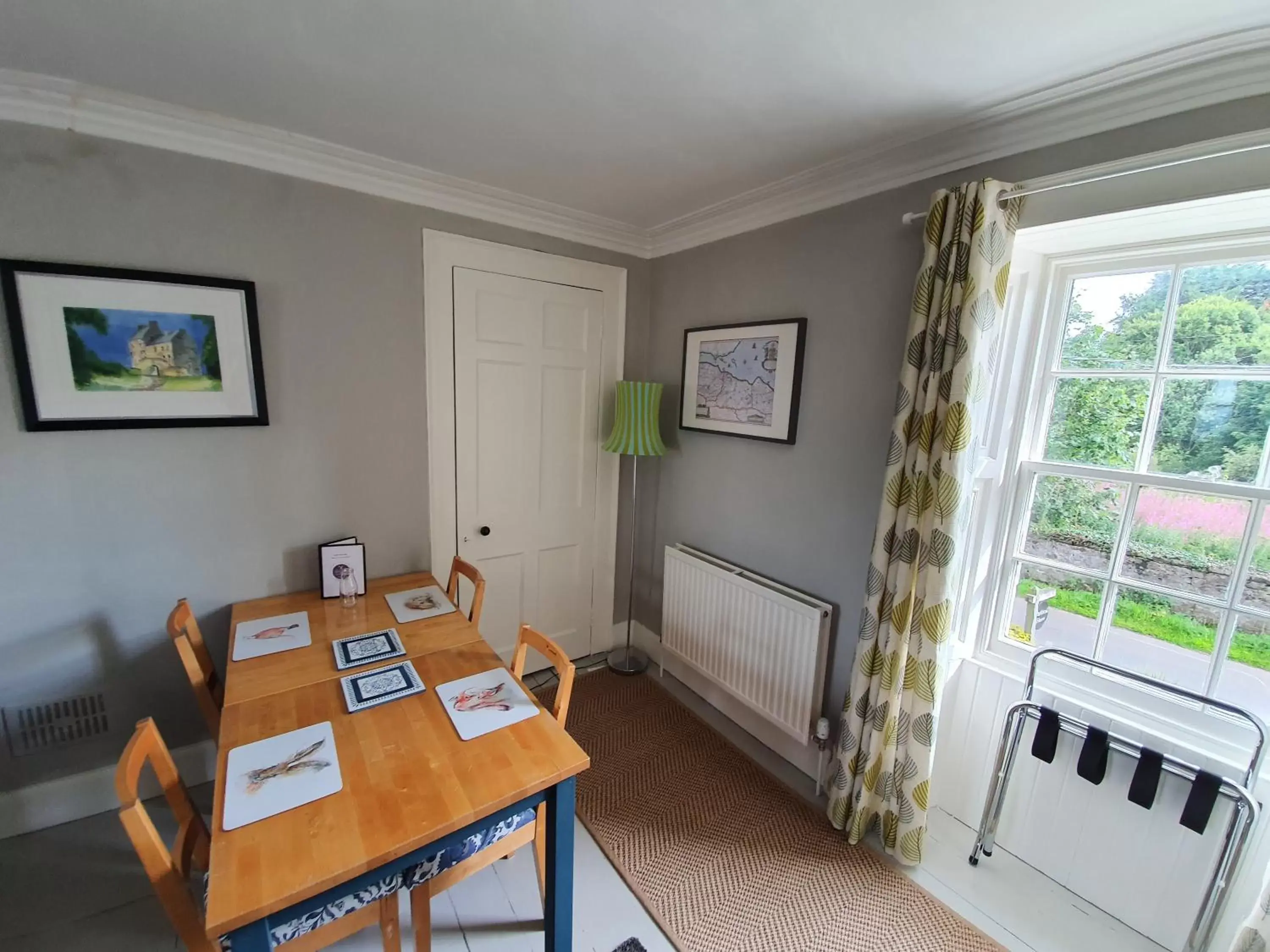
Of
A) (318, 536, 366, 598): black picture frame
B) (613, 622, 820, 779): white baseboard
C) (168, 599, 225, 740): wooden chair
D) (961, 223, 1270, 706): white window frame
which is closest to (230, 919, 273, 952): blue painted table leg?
(168, 599, 225, 740): wooden chair

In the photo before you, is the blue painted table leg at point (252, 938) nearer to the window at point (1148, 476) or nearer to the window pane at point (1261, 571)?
the window at point (1148, 476)

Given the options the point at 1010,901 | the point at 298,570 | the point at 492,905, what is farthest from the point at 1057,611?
the point at 298,570

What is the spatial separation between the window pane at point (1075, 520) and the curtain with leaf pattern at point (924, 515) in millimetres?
414

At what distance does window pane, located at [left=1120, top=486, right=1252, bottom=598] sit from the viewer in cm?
139

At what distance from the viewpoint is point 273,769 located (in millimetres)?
1124

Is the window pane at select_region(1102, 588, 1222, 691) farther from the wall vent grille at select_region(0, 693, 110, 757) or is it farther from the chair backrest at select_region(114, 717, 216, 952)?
the wall vent grille at select_region(0, 693, 110, 757)

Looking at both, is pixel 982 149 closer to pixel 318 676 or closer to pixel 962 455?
pixel 962 455

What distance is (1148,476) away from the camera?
59.5 inches

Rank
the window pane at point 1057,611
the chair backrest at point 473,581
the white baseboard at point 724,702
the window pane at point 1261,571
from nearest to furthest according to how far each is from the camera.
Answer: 1. the window pane at point 1261,571
2. the window pane at point 1057,611
3. the chair backrest at point 473,581
4. the white baseboard at point 724,702

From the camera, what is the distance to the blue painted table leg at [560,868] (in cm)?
120

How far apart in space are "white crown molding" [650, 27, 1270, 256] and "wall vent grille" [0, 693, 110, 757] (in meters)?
3.04

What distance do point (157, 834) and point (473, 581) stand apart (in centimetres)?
110

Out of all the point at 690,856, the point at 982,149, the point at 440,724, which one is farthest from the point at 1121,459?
the point at 440,724

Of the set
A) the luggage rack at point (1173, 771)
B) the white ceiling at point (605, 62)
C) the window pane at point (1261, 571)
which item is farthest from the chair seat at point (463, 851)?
the window pane at point (1261, 571)
